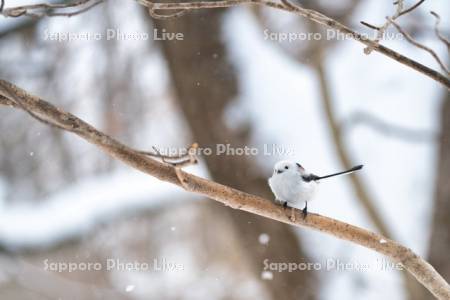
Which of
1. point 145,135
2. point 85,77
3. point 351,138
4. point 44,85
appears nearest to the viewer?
point 351,138

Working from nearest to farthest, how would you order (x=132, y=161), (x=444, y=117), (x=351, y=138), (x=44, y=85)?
(x=132, y=161) → (x=444, y=117) → (x=351, y=138) → (x=44, y=85)

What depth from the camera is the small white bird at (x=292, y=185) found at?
2.59m

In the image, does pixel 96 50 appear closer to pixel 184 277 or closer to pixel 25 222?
pixel 25 222

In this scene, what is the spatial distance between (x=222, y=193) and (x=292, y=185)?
21.2 inches

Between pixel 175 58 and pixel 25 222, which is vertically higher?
pixel 175 58

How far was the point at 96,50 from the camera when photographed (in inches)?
265

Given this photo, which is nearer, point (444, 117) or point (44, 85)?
point (444, 117)

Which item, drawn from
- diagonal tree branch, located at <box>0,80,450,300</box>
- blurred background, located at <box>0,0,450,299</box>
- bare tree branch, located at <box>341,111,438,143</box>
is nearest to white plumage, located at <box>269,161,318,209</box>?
diagonal tree branch, located at <box>0,80,450,300</box>

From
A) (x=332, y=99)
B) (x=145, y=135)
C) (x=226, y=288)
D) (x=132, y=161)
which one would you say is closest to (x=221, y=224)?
(x=226, y=288)

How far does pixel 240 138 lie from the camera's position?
5.39 metres

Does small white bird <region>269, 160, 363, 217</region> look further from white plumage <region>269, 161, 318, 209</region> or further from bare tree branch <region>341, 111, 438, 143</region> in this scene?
bare tree branch <region>341, 111, 438, 143</region>

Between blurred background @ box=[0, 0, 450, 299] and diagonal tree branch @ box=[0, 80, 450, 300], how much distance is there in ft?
8.41

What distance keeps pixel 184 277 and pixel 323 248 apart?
10.3 feet

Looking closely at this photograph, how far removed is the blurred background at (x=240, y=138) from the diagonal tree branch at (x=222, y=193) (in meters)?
2.56
